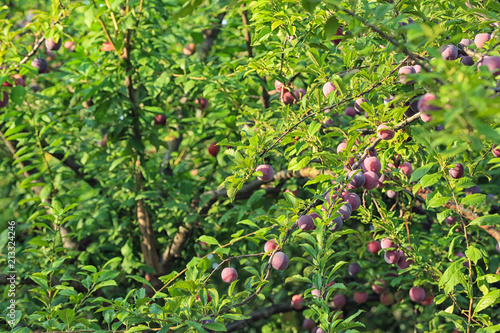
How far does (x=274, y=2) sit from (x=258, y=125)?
1.42 feet

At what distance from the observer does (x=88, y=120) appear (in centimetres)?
263

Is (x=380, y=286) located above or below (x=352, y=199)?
below

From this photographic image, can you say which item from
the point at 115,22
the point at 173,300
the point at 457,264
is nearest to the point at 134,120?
the point at 115,22

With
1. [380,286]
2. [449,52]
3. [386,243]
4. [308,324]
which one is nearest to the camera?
[449,52]

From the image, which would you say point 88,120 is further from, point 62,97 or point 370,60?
point 370,60

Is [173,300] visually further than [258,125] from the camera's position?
No

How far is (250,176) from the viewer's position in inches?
60.5

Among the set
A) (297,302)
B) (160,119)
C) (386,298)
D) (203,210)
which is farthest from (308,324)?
(160,119)

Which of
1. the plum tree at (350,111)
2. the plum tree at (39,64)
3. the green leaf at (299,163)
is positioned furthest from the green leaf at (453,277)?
the plum tree at (39,64)

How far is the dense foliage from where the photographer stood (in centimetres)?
143

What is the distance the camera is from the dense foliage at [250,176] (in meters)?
1.43

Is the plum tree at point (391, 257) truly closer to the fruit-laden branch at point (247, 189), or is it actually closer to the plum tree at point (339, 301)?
the fruit-laden branch at point (247, 189)

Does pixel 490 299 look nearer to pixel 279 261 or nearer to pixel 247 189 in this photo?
→ pixel 279 261

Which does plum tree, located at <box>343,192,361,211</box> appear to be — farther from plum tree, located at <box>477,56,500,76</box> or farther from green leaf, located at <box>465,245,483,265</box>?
plum tree, located at <box>477,56,500,76</box>
